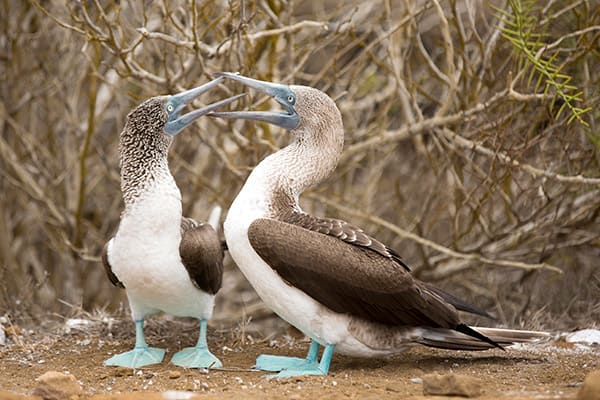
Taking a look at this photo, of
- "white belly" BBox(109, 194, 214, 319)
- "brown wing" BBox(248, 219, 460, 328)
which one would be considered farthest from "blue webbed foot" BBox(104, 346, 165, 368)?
"brown wing" BBox(248, 219, 460, 328)

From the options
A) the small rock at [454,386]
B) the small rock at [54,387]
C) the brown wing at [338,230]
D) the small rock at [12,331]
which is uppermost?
the brown wing at [338,230]

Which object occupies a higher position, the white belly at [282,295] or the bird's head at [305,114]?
the bird's head at [305,114]

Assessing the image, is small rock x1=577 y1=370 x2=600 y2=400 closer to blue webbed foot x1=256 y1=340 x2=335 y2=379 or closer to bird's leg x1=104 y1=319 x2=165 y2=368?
blue webbed foot x1=256 y1=340 x2=335 y2=379

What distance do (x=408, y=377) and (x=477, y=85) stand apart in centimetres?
251

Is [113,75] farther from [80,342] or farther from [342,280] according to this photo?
[342,280]

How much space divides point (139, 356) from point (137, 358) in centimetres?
3

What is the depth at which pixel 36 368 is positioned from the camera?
182 inches

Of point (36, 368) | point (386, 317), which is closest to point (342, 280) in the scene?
point (386, 317)

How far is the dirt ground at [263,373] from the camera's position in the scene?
3904mm

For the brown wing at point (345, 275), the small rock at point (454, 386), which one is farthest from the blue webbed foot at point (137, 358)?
the small rock at point (454, 386)

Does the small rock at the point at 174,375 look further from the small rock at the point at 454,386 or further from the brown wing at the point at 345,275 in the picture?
the small rock at the point at 454,386

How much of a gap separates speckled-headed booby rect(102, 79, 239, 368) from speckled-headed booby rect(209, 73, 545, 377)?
0.29m

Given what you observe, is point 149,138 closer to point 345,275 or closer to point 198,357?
point 198,357

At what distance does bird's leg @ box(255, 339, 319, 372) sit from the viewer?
4.56 meters
